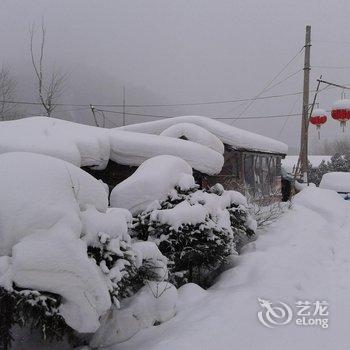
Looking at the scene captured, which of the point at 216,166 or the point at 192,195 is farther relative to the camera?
the point at 216,166

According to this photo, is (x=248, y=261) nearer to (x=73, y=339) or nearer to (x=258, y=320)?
(x=258, y=320)

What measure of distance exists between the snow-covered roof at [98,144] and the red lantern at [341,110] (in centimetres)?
620

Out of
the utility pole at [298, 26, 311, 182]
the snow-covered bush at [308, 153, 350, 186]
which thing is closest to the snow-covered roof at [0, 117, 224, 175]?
the utility pole at [298, 26, 311, 182]

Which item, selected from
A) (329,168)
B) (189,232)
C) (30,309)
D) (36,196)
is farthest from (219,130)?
(329,168)

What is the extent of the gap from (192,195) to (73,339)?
255 cm

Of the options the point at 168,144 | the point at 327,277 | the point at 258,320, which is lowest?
the point at 327,277

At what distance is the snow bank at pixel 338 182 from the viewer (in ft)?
50.1

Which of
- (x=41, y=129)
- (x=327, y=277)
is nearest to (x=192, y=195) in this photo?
(x=327, y=277)

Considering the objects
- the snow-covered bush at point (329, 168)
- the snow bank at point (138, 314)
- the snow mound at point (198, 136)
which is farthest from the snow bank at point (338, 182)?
the snow bank at point (138, 314)

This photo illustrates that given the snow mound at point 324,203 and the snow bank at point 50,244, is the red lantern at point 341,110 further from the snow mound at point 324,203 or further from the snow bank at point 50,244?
the snow bank at point 50,244

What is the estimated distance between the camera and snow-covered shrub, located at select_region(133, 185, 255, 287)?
4848mm

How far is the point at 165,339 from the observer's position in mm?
3363

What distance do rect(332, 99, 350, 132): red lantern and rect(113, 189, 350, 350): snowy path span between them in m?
5.99

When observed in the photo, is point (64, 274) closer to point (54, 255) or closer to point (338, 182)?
point (54, 255)
